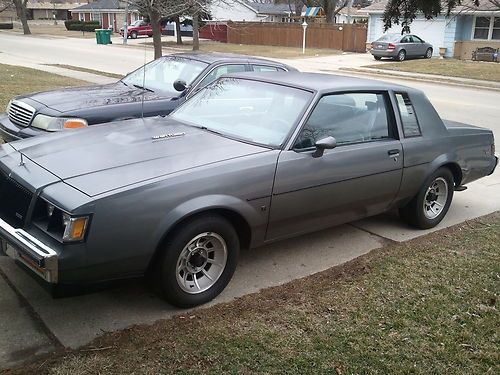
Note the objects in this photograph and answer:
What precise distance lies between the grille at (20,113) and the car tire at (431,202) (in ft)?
14.1

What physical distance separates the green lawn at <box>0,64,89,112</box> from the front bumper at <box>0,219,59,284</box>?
8319 millimetres

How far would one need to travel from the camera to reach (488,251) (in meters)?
4.87

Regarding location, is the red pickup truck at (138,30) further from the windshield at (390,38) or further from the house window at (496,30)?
the house window at (496,30)

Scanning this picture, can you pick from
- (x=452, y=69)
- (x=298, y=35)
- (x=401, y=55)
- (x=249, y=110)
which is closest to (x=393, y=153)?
(x=249, y=110)

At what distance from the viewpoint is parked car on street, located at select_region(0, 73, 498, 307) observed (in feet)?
10.7

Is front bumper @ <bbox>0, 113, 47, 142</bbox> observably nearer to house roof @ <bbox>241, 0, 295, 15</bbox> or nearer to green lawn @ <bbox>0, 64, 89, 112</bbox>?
green lawn @ <bbox>0, 64, 89, 112</bbox>

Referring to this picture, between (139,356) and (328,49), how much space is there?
41.8m

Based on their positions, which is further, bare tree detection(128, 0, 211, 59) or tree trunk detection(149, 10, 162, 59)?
tree trunk detection(149, 10, 162, 59)

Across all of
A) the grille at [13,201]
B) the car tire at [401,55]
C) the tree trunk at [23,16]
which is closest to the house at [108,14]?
the tree trunk at [23,16]

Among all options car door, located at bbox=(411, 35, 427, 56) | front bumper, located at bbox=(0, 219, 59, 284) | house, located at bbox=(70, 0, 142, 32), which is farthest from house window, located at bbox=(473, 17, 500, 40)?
house, located at bbox=(70, 0, 142, 32)

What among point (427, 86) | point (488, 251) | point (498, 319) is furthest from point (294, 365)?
point (427, 86)

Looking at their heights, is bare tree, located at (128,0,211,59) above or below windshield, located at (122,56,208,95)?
above

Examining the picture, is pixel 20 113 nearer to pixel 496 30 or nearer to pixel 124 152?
pixel 124 152

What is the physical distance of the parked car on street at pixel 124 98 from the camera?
6230 millimetres
